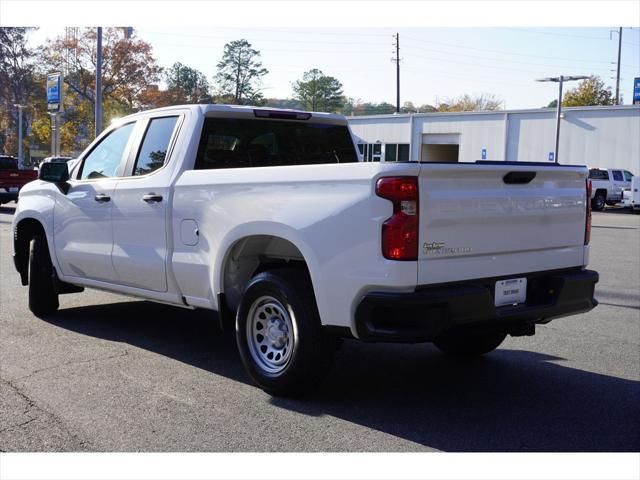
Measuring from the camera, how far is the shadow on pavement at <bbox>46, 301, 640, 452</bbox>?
4219 millimetres

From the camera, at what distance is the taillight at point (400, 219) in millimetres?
4141

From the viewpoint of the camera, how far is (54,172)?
6969 millimetres

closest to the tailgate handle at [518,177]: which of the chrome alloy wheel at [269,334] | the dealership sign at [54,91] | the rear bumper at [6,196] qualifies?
the chrome alloy wheel at [269,334]

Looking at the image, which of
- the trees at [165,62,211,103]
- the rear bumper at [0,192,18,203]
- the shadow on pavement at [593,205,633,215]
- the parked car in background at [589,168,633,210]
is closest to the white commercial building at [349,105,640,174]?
the shadow on pavement at [593,205,633,215]

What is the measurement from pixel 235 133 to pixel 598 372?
3554 mm

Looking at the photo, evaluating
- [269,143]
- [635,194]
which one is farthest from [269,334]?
[635,194]

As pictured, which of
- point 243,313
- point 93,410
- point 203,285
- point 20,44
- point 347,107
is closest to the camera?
point 93,410

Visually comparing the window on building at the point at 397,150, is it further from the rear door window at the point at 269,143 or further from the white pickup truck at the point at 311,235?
the white pickup truck at the point at 311,235

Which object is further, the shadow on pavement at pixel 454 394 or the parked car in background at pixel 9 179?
the parked car in background at pixel 9 179

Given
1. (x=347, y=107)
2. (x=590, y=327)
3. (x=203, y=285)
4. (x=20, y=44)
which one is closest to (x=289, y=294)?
(x=203, y=285)

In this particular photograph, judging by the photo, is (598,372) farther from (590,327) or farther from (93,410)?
Result: (93,410)

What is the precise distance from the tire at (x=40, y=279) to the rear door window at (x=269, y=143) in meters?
2.48

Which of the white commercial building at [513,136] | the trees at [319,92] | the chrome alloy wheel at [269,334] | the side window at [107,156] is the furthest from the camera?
the trees at [319,92]

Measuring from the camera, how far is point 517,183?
4742 mm
